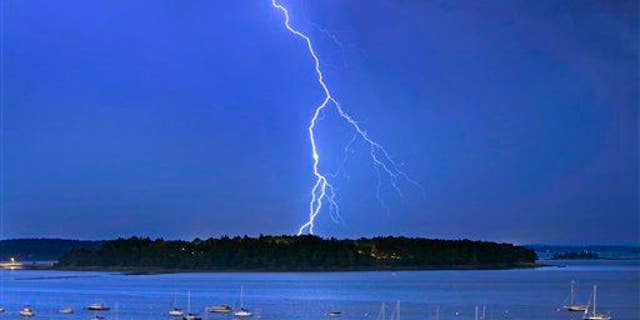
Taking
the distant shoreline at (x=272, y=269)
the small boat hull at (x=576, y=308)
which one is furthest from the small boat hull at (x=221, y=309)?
the distant shoreline at (x=272, y=269)

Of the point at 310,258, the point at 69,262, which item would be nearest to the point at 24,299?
the point at 310,258

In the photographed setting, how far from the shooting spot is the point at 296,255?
539 feet

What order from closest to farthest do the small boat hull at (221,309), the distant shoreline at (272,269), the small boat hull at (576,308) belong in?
1. the small boat hull at (221,309)
2. the small boat hull at (576,308)
3. the distant shoreline at (272,269)

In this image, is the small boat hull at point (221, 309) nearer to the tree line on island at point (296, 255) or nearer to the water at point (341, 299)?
the water at point (341, 299)

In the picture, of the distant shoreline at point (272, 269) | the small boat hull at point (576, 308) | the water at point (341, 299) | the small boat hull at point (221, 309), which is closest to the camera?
the water at point (341, 299)

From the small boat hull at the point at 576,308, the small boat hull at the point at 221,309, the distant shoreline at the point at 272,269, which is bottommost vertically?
the small boat hull at the point at 221,309

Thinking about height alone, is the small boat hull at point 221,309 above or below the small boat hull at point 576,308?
below

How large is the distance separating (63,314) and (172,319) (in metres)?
8.87

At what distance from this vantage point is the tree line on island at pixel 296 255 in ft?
544

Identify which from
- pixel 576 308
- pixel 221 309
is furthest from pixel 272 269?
pixel 576 308

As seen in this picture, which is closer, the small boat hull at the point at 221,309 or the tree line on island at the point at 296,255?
the small boat hull at the point at 221,309

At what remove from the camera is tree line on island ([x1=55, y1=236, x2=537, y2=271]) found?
544 feet

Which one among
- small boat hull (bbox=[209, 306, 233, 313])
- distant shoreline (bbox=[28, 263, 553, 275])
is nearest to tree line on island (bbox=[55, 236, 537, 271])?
distant shoreline (bbox=[28, 263, 553, 275])

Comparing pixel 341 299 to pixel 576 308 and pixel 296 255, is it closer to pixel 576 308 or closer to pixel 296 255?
pixel 576 308
